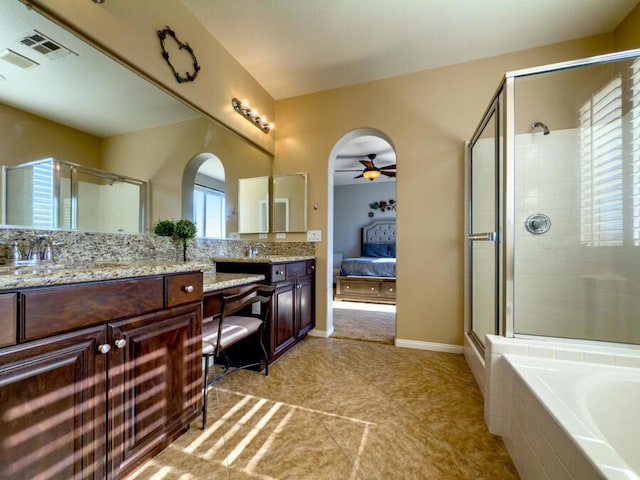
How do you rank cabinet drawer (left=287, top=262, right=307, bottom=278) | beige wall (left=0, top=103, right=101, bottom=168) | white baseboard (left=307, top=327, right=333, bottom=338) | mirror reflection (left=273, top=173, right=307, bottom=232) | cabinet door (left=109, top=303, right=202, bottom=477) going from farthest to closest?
mirror reflection (left=273, top=173, right=307, bottom=232) → white baseboard (left=307, top=327, right=333, bottom=338) → cabinet drawer (left=287, top=262, right=307, bottom=278) → beige wall (left=0, top=103, right=101, bottom=168) → cabinet door (left=109, top=303, right=202, bottom=477)

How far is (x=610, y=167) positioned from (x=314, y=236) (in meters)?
2.42

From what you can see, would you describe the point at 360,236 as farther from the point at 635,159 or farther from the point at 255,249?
the point at 635,159

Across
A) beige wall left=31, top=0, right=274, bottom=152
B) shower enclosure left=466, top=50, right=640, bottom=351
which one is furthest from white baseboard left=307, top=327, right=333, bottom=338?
beige wall left=31, top=0, right=274, bottom=152

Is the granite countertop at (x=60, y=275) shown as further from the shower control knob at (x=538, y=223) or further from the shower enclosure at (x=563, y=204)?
the shower control knob at (x=538, y=223)

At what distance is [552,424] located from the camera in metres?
0.88

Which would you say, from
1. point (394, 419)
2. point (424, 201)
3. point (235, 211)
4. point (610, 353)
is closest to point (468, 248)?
point (424, 201)

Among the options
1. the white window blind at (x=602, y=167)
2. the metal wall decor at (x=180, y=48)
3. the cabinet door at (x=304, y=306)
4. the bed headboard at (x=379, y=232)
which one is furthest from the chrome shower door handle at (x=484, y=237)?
the bed headboard at (x=379, y=232)

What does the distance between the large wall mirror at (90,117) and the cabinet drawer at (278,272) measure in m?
0.75

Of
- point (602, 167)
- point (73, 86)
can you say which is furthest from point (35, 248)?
point (602, 167)

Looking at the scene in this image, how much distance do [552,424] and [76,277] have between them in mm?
1620

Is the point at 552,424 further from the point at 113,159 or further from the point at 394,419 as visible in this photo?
the point at 113,159

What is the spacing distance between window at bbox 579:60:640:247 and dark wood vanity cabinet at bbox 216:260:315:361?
2.31m

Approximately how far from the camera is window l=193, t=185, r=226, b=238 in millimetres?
2090

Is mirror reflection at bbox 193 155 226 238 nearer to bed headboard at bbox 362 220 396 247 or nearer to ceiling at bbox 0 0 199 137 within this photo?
ceiling at bbox 0 0 199 137
